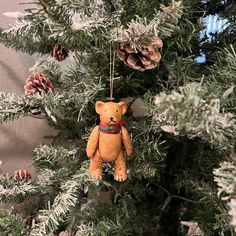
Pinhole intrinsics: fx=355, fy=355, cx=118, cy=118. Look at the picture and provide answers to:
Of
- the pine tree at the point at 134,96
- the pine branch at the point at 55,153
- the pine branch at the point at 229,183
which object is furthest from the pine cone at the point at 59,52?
the pine branch at the point at 229,183

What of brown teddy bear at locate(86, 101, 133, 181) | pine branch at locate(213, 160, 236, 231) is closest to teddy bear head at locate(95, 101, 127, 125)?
brown teddy bear at locate(86, 101, 133, 181)

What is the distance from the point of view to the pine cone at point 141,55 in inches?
16.3

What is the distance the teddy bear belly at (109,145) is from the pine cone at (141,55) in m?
0.09

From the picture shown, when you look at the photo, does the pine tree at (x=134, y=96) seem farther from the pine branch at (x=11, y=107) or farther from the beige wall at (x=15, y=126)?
the beige wall at (x=15, y=126)

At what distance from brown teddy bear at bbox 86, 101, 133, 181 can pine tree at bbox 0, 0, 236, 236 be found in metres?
0.04

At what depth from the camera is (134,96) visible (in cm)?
54

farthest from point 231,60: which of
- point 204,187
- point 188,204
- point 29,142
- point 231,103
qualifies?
point 29,142

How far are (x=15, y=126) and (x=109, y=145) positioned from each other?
1.35ft

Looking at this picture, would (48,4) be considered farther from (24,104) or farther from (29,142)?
(29,142)

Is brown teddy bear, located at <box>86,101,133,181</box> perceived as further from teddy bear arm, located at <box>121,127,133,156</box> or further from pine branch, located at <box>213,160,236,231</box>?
pine branch, located at <box>213,160,236,231</box>

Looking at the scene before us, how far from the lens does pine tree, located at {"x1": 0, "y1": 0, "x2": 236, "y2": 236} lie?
0.39 m

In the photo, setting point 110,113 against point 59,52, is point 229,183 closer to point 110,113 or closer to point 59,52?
point 110,113

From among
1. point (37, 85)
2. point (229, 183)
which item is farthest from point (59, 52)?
point (229, 183)

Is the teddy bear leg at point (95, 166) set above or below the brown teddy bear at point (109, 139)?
below
